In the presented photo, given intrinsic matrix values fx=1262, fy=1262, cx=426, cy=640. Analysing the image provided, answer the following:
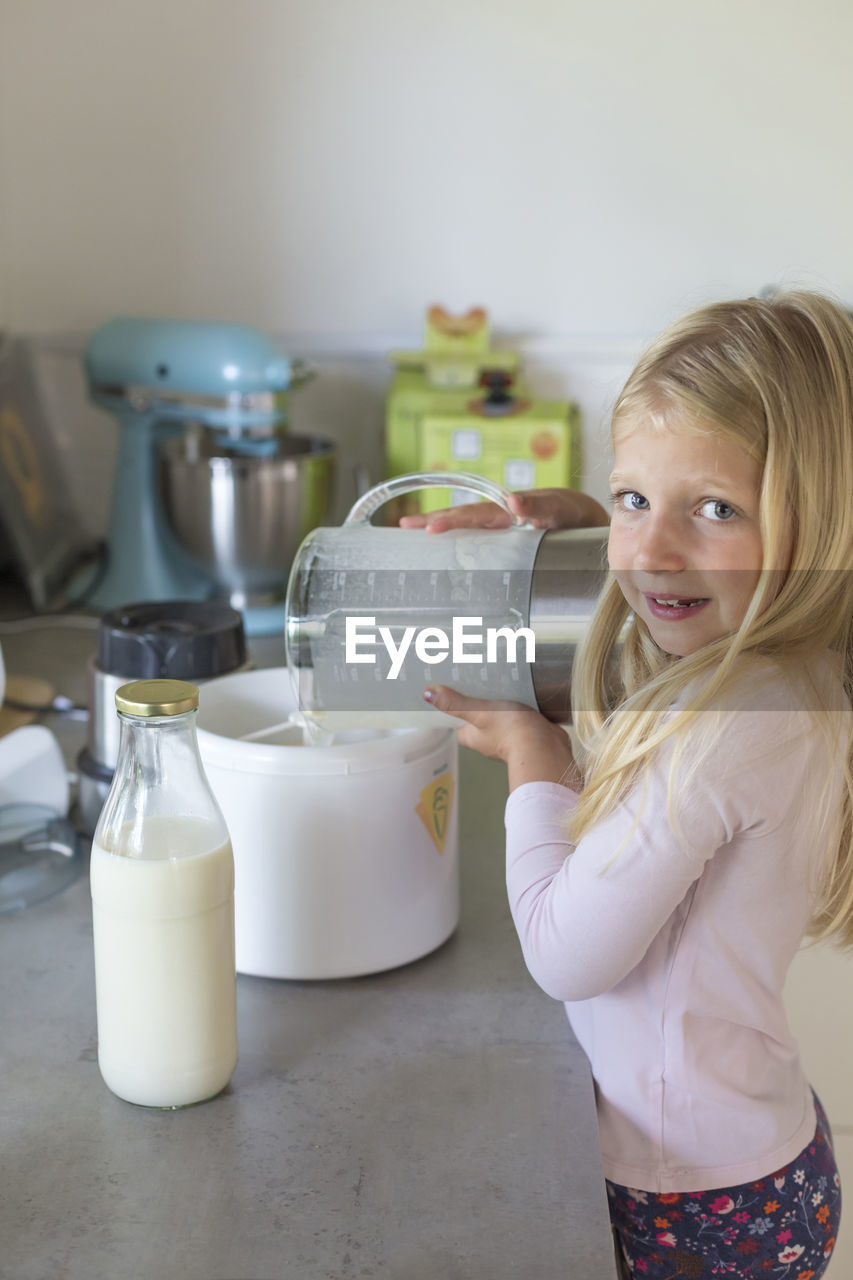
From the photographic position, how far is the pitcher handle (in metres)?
0.78

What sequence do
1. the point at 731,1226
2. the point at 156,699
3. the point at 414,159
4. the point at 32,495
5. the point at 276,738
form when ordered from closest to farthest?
the point at 156,699 → the point at 731,1226 → the point at 276,738 → the point at 32,495 → the point at 414,159

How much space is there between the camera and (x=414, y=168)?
1.82 metres

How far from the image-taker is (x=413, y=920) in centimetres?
77

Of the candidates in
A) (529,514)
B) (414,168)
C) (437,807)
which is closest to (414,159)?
(414,168)

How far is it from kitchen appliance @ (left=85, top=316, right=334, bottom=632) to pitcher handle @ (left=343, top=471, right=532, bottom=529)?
705 millimetres

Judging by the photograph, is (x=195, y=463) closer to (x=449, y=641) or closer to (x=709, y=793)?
(x=449, y=641)

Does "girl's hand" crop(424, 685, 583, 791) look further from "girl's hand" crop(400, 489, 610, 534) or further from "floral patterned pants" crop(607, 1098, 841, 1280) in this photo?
"floral patterned pants" crop(607, 1098, 841, 1280)

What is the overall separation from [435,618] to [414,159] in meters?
1.29

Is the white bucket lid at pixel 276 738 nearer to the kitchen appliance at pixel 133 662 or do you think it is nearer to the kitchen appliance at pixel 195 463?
the kitchen appliance at pixel 133 662

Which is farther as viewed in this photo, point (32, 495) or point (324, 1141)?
point (32, 495)

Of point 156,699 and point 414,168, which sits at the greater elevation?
point 414,168

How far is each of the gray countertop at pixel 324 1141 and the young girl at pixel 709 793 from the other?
5 cm

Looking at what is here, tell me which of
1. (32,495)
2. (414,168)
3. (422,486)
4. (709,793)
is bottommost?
(32,495)

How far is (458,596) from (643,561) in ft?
0.44
